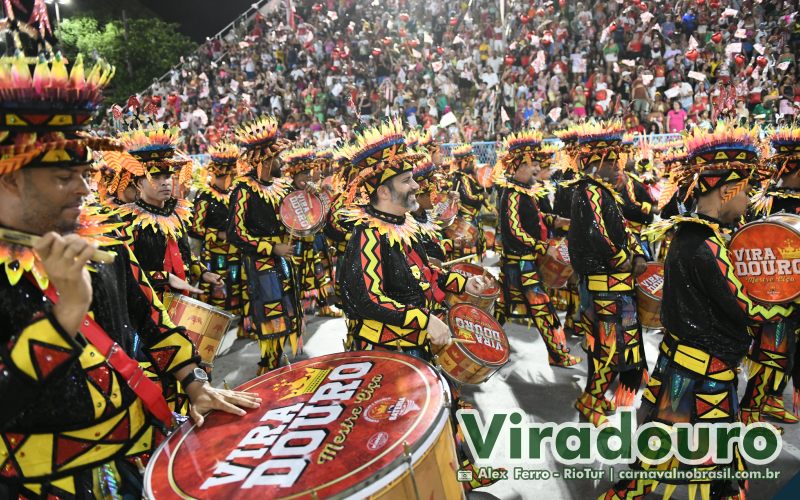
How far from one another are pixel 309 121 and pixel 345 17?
22.4 feet

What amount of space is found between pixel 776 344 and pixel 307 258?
5714 mm

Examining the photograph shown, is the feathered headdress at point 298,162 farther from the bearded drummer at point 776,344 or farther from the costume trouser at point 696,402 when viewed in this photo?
the costume trouser at point 696,402

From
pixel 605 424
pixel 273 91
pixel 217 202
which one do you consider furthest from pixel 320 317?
pixel 273 91

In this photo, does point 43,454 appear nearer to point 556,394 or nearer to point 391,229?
point 391,229

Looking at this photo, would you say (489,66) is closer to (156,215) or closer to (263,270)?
(263,270)

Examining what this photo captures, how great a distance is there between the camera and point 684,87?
487 inches

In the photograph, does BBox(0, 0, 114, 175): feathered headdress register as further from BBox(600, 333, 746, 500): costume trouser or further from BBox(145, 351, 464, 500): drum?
BBox(600, 333, 746, 500): costume trouser

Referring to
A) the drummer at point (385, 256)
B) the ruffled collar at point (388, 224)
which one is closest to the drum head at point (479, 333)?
the drummer at point (385, 256)

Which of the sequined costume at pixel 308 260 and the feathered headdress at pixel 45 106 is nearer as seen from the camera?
the feathered headdress at pixel 45 106

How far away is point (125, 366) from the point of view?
67.1 inches

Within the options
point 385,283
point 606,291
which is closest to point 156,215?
point 385,283

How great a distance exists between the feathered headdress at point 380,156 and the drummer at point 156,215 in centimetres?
162

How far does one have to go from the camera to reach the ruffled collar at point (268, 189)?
5152 millimetres

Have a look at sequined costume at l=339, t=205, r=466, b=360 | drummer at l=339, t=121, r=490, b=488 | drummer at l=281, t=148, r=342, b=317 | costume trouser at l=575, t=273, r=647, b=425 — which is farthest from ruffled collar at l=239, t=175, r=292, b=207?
costume trouser at l=575, t=273, r=647, b=425
